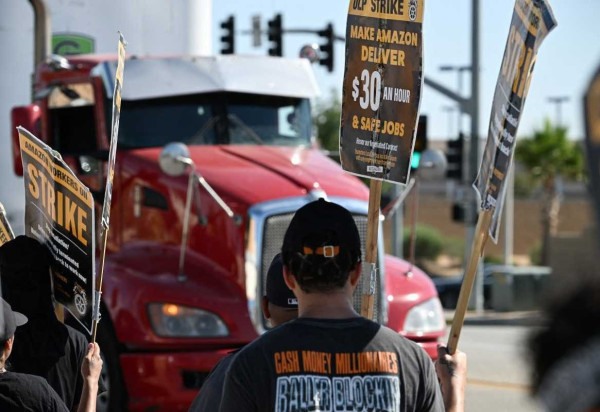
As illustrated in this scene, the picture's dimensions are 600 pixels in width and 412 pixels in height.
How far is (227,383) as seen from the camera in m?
3.14

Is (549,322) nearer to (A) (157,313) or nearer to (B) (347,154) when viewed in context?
(B) (347,154)

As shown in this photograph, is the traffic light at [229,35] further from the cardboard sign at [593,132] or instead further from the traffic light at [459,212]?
the cardboard sign at [593,132]

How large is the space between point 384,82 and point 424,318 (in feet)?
17.6

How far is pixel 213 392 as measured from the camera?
3.27 m

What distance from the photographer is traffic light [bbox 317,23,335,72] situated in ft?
81.8

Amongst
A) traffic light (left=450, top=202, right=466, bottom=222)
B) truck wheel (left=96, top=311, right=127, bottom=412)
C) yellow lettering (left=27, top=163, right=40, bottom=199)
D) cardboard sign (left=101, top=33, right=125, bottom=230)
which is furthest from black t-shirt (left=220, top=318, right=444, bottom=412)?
traffic light (left=450, top=202, right=466, bottom=222)

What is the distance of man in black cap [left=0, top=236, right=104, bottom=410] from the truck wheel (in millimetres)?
4172

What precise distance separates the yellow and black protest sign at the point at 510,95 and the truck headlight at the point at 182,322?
190 inches

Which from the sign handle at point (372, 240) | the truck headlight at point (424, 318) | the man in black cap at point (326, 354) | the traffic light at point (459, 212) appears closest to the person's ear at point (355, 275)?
the man in black cap at point (326, 354)

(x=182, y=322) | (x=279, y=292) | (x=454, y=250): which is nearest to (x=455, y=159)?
(x=182, y=322)

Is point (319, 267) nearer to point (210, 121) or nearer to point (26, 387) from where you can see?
point (26, 387)

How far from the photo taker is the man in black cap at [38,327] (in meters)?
4.51

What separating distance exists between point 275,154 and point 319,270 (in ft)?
22.5

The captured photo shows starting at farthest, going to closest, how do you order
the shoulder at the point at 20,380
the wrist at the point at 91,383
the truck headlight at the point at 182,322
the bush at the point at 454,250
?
the bush at the point at 454,250
the truck headlight at the point at 182,322
the wrist at the point at 91,383
the shoulder at the point at 20,380
